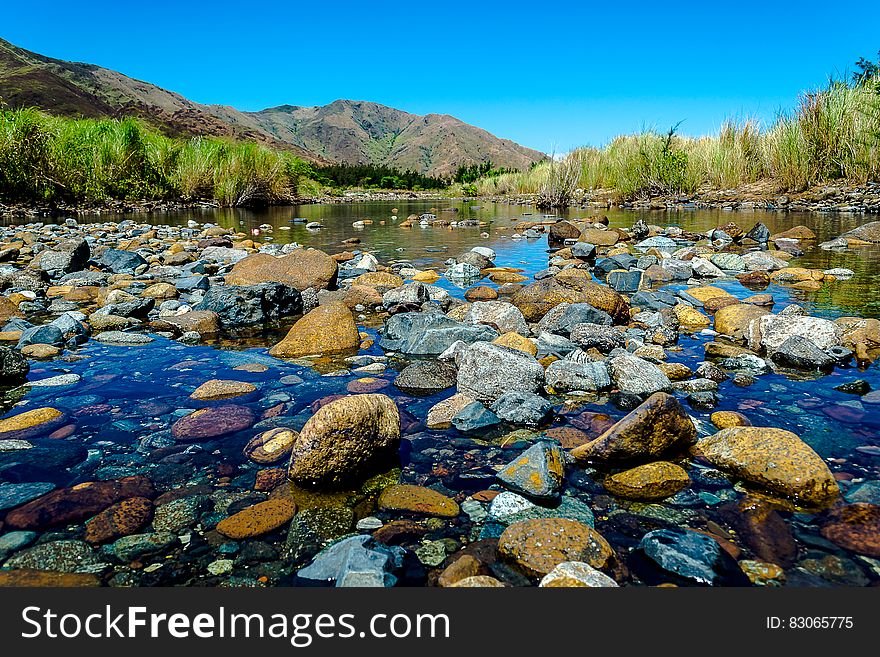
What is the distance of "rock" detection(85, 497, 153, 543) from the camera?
2203 millimetres

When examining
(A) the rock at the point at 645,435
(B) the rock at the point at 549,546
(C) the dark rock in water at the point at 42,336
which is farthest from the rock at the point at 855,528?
(C) the dark rock in water at the point at 42,336

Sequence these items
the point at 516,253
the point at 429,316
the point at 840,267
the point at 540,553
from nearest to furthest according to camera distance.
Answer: the point at 540,553
the point at 429,316
the point at 840,267
the point at 516,253

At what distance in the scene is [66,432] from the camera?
3.11 metres

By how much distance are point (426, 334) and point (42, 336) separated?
11.4 ft

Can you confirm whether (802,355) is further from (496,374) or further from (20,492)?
(20,492)

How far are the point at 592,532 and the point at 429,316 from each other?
3.31 metres

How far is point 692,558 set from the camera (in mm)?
1987

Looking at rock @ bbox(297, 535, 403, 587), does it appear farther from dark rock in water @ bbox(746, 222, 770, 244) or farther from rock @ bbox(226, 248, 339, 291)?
dark rock in water @ bbox(746, 222, 770, 244)

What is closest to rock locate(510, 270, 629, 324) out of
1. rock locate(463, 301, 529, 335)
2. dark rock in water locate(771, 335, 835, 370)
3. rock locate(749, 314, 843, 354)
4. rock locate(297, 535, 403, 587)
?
rock locate(463, 301, 529, 335)

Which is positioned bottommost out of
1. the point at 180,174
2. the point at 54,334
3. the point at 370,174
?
the point at 54,334

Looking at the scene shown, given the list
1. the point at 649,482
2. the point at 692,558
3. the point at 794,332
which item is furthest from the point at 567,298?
the point at 692,558

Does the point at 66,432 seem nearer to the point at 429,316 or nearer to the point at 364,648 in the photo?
the point at 364,648

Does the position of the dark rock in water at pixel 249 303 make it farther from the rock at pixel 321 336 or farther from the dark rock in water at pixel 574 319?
the dark rock in water at pixel 574 319

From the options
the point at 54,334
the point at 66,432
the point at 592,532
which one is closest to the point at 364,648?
the point at 592,532
